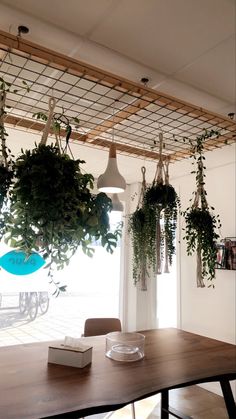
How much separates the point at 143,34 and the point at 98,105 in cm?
81

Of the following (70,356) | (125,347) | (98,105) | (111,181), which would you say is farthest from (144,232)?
(70,356)

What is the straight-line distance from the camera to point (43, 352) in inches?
77.3

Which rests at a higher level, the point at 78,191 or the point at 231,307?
the point at 78,191

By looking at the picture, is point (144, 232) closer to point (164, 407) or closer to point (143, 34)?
point (164, 407)

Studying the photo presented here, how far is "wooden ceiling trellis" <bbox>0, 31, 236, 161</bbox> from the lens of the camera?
1812 mm

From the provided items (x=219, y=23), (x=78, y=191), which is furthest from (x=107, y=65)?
(x=78, y=191)

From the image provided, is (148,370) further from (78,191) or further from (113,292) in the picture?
(113,292)

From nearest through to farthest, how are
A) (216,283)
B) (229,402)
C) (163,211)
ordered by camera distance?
(229,402) < (163,211) < (216,283)

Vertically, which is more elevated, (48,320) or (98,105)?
(98,105)

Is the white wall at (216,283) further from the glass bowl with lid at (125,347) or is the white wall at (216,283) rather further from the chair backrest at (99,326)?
the glass bowl with lid at (125,347)

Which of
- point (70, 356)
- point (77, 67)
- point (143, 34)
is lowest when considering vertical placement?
point (70, 356)

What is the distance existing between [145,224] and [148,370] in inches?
47.6

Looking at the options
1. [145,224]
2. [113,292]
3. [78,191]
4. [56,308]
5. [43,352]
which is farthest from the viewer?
[113,292]

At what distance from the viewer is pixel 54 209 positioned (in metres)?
1.31
